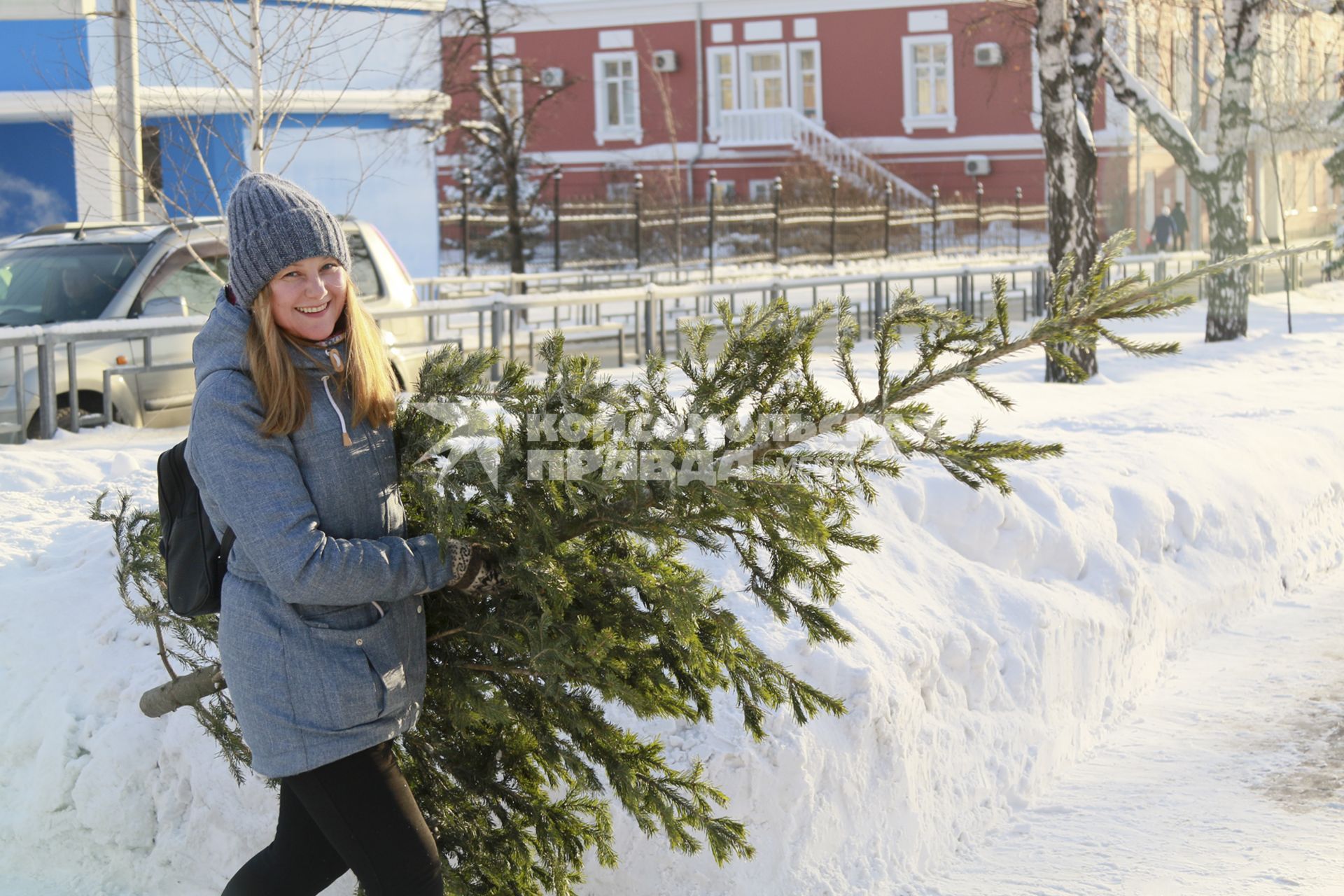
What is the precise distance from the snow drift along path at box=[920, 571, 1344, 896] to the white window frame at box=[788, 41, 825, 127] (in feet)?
117

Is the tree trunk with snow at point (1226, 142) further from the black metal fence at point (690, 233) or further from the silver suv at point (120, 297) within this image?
the black metal fence at point (690, 233)

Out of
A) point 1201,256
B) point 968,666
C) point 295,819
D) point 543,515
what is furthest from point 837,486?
Answer: point 1201,256

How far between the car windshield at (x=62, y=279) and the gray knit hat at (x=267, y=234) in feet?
23.2

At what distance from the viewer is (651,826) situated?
2998 mm

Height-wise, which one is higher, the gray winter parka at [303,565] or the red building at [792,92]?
the red building at [792,92]

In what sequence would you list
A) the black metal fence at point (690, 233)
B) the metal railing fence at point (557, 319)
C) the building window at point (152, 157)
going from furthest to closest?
the black metal fence at point (690, 233), the building window at point (152, 157), the metal railing fence at point (557, 319)

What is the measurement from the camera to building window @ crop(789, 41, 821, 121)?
4031 cm

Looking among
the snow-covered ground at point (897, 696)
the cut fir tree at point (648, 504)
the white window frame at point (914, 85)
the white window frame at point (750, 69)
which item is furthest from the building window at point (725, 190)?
the cut fir tree at point (648, 504)

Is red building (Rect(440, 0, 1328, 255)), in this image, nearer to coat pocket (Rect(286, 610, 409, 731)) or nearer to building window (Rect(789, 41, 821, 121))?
building window (Rect(789, 41, 821, 121))

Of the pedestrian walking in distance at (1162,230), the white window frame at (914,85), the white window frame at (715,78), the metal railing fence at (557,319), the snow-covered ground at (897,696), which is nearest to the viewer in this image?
the snow-covered ground at (897,696)

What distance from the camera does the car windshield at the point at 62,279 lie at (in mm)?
9398

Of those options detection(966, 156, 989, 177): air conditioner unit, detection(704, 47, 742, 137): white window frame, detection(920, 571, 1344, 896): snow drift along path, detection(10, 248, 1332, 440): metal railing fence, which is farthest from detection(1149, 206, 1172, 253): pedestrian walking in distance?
detection(920, 571, 1344, 896): snow drift along path

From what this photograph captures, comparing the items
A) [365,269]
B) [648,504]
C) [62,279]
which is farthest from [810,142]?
[648,504]

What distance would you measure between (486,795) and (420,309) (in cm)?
735
